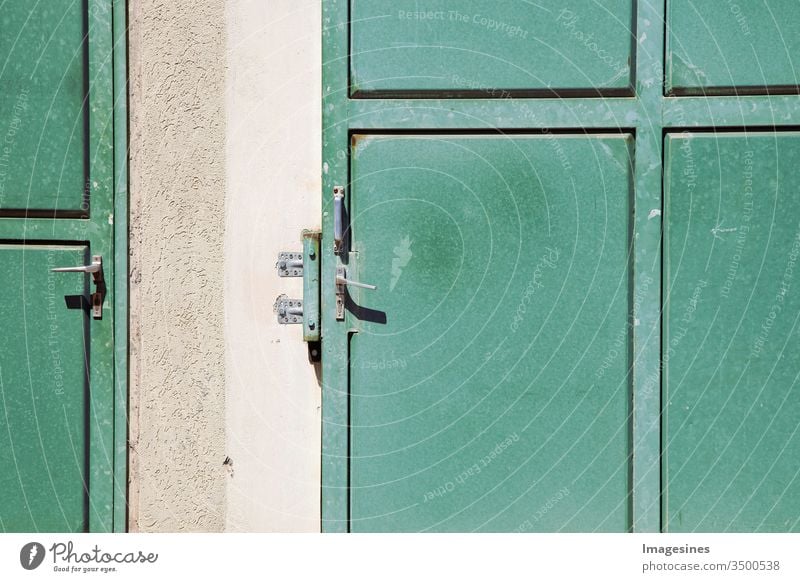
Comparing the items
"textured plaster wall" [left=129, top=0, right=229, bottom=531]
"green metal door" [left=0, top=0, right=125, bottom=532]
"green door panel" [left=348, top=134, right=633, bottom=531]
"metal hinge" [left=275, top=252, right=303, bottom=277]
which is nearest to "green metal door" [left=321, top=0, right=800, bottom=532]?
"green door panel" [left=348, top=134, right=633, bottom=531]

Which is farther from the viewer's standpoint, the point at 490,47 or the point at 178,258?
the point at 178,258

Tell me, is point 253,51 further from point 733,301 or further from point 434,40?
point 733,301

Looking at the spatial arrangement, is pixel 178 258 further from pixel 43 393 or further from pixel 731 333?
pixel 731 333

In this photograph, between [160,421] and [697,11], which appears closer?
[697,11]

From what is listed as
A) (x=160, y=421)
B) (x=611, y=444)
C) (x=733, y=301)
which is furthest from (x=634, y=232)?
(x=160, y=421)

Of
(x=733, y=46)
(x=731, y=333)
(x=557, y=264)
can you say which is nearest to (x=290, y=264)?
(x=557, y=264)

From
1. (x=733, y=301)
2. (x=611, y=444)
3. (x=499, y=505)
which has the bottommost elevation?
(x=499, y=505)

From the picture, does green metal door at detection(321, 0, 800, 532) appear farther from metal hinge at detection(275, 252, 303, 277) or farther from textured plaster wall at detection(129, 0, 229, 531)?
textured plaster wall at detection(129, 0, 229, 531)
